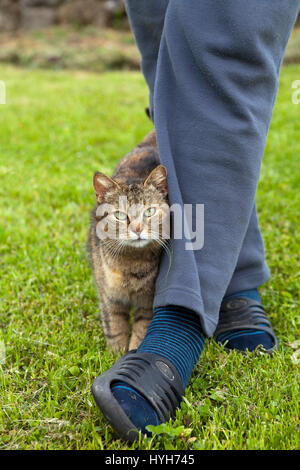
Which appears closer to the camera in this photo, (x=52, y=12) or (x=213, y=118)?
(x=213, y=118)

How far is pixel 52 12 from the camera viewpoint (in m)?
13.1

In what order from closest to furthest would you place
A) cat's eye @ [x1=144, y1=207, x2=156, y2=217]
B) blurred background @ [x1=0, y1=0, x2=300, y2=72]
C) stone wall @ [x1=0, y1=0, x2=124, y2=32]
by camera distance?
1. cat's eye @ [x1=144, y1=207, x2=156, y2=217]
2. blurred background @ [x1=0, y1=0, x2=300, y2=72]
3. stone wall @ [x1=0, y1=0, x2=124, y2=32]

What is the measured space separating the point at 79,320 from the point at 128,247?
0.52m

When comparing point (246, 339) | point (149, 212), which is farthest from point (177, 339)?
point (149, 212)

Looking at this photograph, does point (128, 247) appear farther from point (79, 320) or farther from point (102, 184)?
point (79, 320)

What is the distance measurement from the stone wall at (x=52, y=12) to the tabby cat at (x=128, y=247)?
40.7 ft

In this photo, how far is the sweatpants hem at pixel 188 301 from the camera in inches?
63.8

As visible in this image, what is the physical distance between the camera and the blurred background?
36.1ft

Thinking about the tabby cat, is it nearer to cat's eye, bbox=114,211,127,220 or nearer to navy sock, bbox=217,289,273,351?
cat's eye, bbox=114,211,127,220

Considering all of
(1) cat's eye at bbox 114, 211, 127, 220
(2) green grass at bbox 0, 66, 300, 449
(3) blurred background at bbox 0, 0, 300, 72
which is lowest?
(3) blurred background at bbox 0, 0, 300, 72

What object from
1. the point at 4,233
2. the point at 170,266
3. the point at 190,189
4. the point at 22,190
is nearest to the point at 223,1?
the point at 190,189

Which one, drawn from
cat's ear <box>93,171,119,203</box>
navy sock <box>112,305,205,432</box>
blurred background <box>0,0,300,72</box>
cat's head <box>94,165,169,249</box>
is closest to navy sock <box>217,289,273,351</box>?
navy sock <box>112,305,205,432</box>

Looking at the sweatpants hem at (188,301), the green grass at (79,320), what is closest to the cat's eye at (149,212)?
the sweatpants hem at (188,301)

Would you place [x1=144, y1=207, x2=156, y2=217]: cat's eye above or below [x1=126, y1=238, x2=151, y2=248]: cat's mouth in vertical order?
above
